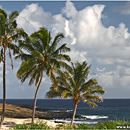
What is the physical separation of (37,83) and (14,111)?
3106 centimetres

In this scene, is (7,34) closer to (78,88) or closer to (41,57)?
→ (41,57)

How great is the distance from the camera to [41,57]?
2403 cm

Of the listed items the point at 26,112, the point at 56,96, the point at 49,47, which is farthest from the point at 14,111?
the point at 49,47

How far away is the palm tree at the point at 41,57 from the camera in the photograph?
24.7 m

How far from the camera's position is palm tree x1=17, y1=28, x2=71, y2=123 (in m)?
24.7

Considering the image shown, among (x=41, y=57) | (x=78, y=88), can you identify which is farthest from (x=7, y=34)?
(x=78, y=88)

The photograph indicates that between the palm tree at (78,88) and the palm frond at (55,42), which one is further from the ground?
the palm frond at (55,42)

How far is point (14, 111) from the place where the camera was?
53.9 meters

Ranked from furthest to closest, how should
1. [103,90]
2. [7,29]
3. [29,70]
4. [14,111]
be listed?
[14,111]
[103,90]
[29,70]
[7,29]

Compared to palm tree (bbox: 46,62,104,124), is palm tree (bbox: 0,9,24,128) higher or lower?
higher

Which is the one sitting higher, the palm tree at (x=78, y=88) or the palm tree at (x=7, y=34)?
the palm tree at (x=7, y=34)

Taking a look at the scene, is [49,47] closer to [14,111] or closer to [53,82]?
[53,82]

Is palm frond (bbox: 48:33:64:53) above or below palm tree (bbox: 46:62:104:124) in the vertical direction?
above

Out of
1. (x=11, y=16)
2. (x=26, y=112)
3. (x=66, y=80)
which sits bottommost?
(x=26, y=112)
